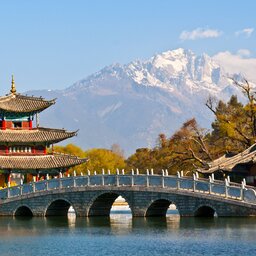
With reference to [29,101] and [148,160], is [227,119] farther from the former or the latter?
[148,160]

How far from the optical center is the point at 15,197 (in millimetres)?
61000

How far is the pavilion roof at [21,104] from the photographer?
239 ft

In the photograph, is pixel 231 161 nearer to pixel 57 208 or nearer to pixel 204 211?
pixel 204 211

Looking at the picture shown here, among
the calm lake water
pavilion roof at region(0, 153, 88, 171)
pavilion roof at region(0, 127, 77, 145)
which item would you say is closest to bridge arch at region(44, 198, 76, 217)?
the calm lake water

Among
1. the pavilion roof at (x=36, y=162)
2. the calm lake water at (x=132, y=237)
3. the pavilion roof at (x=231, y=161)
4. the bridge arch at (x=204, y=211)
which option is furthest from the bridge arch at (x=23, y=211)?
the bridge arch at (x=204, y=211)

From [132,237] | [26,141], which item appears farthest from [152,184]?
[26,141]

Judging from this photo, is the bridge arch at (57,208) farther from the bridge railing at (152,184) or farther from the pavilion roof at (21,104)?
the pavilion roof at (21,104)

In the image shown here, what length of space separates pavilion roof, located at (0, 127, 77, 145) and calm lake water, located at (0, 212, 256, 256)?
1590 centimetres

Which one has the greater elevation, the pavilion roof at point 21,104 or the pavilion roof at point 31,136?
the pavilion roof at point 21,104

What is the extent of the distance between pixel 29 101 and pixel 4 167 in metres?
9.32

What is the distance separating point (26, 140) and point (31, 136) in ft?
4.53

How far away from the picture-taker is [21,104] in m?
74.4

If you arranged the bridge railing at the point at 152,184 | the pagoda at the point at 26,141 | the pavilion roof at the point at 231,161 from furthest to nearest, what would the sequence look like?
the pagoda at the point at 26,141 → the pavilion roof at the point at 231,161 → the bridge railing at the point at 152,184

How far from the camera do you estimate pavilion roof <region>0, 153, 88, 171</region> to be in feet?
226
